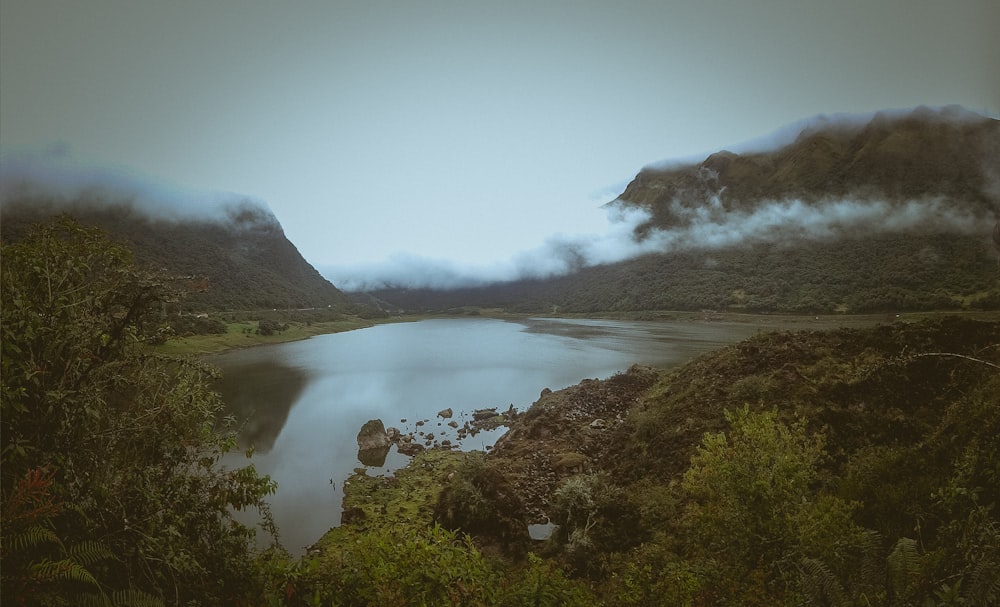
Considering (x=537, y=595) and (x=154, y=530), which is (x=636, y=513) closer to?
(x=537, y=595)

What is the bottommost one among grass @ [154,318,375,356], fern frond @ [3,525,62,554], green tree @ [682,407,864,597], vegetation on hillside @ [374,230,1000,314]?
grass @ [154,318,375,356]

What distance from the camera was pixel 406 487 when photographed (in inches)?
723

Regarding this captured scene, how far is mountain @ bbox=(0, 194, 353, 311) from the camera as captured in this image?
356 ft

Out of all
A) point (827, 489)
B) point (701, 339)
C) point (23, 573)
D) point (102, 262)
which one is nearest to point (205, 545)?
point (23, 573)

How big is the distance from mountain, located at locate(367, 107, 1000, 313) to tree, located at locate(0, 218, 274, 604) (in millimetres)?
47776

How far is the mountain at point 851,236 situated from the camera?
2800 inches

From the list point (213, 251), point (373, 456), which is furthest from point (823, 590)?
point (213, 251)

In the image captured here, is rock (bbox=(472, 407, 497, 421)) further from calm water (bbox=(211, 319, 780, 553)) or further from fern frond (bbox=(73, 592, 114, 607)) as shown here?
fern frond (bbox=(73, 592, 114, 607))

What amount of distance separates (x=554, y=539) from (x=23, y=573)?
11.8 meters

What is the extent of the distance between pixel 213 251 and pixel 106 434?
175m

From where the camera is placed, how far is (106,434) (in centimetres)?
503

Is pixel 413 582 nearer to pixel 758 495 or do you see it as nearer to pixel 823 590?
pixel 823 590

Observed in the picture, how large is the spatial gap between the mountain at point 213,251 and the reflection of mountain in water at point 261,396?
53203mm

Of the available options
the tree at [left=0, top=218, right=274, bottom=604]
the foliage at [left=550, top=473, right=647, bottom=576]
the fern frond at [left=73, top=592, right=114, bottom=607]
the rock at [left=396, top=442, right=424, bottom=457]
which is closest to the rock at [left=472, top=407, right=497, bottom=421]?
the rock at [left=396, top=442, right=424, bottom=457]
